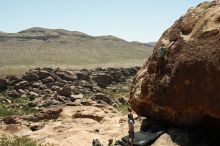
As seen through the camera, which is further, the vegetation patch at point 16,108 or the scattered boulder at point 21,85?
the scattered boulder at point 21,85

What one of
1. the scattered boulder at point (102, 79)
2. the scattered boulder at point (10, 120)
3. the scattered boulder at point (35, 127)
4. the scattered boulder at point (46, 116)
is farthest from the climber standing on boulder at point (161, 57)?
the scattered boulder at point (102, 79)

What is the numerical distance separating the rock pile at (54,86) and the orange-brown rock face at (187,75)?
16.5 m

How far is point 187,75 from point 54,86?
111 ft

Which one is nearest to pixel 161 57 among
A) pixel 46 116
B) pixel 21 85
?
pixel 46 116

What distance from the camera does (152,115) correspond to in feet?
52.0

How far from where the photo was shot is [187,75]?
13734mm

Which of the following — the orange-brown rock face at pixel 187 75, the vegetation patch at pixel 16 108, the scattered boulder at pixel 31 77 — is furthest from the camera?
the scattered boulder at pixel 31 77

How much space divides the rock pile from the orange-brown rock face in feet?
54.1

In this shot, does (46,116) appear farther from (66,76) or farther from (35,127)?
(66,76)

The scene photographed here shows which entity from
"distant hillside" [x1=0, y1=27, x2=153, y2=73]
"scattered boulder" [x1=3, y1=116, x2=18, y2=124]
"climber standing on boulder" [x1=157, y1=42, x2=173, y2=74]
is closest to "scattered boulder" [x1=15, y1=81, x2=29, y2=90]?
"scattered boulder" [x1=3, y1=116, x2=18, y2=124]

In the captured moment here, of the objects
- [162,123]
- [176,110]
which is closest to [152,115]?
[162,123]

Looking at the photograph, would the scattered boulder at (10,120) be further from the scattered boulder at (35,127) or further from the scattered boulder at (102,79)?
the scattered boulder at (102,79)

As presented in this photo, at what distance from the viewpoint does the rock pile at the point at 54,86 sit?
38.5 meters

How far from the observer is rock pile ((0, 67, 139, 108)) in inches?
1515
